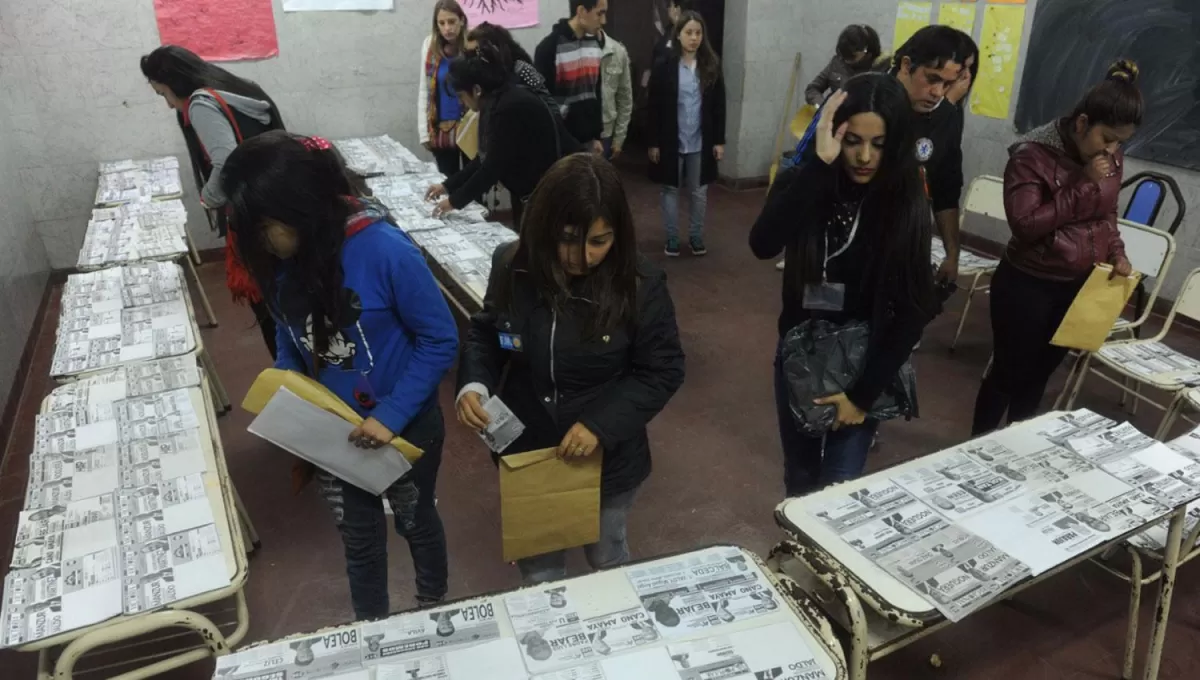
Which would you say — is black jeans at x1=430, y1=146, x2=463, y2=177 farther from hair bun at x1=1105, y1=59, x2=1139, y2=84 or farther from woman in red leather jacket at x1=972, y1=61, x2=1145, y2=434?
hair bun at x1=1105, y1=59, x2=1139, y2=84

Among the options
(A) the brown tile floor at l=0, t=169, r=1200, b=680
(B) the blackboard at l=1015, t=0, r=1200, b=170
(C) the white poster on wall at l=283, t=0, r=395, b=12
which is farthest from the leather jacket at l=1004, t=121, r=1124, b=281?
(C) the white poster on wall at l=283, t=0, r=395, b=12

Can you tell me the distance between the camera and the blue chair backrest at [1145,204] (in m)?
3.15

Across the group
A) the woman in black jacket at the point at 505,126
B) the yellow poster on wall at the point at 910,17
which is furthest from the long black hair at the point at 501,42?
the yellow poster on wall at the point at 910,17

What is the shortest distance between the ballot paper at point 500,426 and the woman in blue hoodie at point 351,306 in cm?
16

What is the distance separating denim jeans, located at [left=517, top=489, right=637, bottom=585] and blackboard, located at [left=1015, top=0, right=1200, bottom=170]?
12.0 ft

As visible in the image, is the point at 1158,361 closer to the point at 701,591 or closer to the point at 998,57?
the point at 701,591

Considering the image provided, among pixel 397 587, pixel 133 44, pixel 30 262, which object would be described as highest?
pixel 133 44

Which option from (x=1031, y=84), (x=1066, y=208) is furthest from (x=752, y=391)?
(x=1031, y=84)

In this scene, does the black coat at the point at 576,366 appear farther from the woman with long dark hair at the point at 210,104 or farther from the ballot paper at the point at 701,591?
the woman with long dark hair at the point at 210,104

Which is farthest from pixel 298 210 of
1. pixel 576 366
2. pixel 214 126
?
pixel 214 126

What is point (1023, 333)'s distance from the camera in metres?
2.26

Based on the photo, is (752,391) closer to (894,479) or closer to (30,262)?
(894,479)

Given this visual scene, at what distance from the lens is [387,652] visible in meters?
1.13

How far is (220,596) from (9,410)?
2.49 meters
